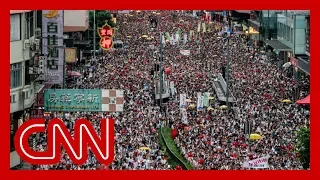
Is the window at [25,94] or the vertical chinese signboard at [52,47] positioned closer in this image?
the window at [25,94]

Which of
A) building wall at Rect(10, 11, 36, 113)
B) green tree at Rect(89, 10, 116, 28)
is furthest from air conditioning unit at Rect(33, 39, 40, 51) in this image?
green tree at Rect(89, 10, 116, 28)

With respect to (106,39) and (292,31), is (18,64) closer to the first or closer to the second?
(106,39)

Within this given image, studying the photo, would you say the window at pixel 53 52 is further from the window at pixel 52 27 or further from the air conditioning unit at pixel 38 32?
the air conditioning unit at pixel 38 32

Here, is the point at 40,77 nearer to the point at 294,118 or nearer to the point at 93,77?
the point at 294,118

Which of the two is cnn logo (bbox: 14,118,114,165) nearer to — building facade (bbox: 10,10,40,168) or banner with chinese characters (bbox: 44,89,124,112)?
building facade (bbox: 10,10,40,168)

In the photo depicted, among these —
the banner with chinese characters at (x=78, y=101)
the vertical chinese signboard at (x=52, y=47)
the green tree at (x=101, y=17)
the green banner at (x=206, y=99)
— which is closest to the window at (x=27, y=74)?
the banner with chinese characters at (x=78, y=101)

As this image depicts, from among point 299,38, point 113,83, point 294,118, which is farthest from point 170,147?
point 299,38

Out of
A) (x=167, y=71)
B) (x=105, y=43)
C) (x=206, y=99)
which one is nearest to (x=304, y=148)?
(x=206, y=99)
